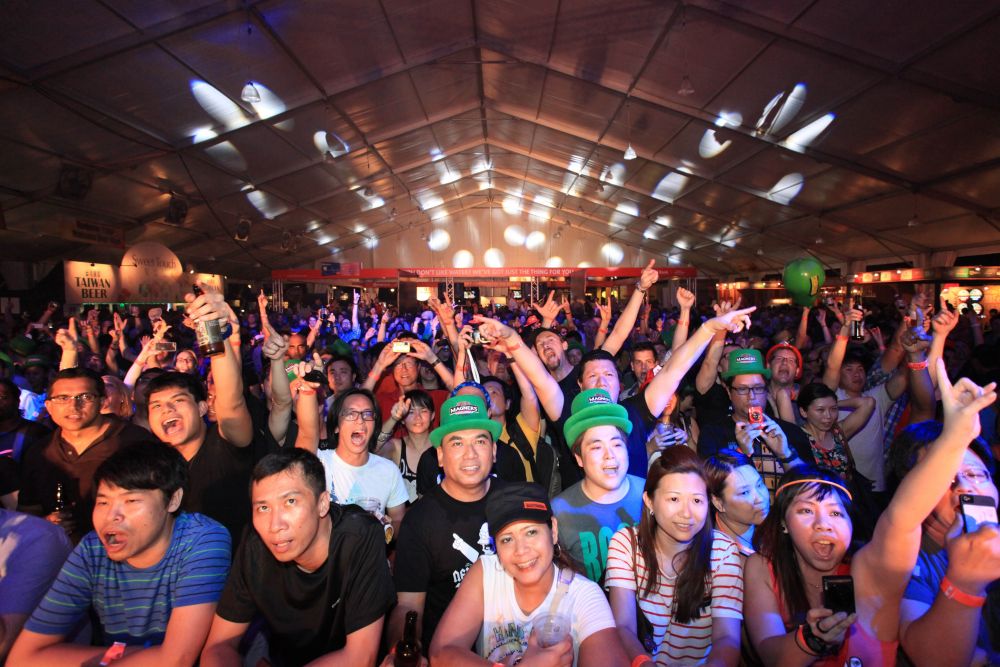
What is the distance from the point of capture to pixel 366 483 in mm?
3018

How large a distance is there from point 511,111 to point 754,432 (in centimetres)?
1383

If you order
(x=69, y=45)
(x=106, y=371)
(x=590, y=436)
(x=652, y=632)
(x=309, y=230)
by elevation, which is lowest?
(x=652, y=632)

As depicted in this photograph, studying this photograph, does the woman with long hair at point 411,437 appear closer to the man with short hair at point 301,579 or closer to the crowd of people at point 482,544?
the crowd of people at point 482,544

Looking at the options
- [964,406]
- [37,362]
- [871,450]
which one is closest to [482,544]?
[964,406]

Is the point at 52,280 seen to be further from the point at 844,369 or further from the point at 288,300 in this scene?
the point at 844,369

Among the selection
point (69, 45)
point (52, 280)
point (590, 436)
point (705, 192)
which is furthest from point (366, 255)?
point (590, 436)

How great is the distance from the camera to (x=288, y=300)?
77.9ft

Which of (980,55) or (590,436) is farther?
(980,55)

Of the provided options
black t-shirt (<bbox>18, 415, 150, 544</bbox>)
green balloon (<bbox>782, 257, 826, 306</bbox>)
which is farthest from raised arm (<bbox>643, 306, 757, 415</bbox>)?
green balloon (<bbox>782, 257, 826, 306</bbox>)

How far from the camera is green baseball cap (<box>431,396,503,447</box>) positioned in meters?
2.51

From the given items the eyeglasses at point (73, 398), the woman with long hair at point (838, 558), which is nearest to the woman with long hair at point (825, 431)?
the woman with long hair at point (838, 558)

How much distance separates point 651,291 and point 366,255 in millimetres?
15435

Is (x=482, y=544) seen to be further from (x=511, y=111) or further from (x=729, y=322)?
(x=511, y=111)

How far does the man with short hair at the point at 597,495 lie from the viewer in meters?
2.39
